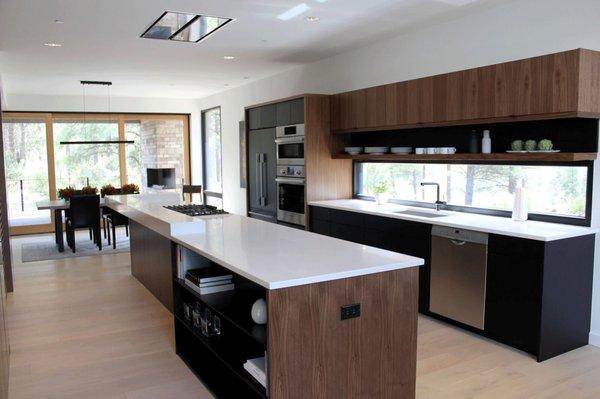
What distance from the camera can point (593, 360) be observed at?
3.54 m

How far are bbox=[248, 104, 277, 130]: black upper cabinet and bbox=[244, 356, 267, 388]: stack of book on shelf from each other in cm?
443

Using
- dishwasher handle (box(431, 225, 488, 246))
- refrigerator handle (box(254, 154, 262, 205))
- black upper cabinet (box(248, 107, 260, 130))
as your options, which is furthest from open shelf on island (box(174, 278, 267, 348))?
black upper cabinet (box(248, 107, 260, 130))

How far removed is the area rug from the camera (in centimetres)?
730

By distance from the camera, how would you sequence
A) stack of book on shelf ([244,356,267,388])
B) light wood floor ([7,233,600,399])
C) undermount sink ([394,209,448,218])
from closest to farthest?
stack of book on shelf ([244,356,267,388]) < light wood floor ([7,233,600,399]) < undermount sink ([394,209,448,218])

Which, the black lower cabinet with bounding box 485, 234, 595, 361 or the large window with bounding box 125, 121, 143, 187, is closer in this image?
the black lower cabinet with bounding box 485, 234, 595, 361

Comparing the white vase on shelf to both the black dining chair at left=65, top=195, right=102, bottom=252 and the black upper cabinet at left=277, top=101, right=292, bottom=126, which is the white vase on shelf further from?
the black dining chair at left=65, top=195, right=102, bottom=252

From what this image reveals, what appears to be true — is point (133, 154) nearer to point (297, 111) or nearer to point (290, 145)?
point (290, 145)

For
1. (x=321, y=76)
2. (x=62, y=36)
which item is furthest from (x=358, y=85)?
(x=62, y=36)

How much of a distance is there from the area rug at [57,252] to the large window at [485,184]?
4116mm

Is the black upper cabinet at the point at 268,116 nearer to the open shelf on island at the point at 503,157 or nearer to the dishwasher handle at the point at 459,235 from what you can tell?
the open shelf on island at the point at 503,157

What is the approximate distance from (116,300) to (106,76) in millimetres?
4124

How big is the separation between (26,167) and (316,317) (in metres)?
8.92

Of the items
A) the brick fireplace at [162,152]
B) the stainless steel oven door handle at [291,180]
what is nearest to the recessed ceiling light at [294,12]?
the stainless steel oven door handle at [291,180]

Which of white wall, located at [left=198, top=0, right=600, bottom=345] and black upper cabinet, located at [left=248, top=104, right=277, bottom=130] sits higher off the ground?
white wall, located at [left=198, top=0, right=600, bottom=345]
